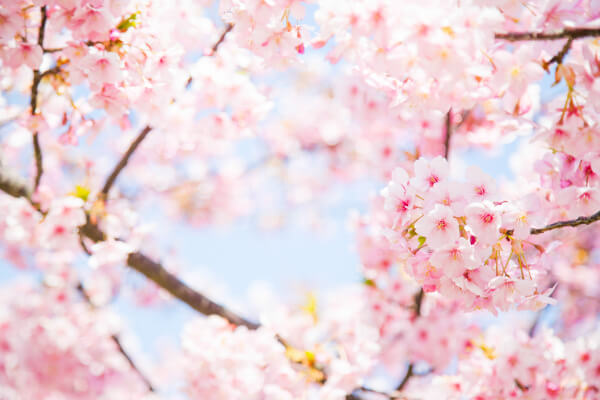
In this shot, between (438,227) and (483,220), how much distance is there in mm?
145

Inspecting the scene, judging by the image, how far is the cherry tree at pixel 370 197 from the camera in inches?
65.5

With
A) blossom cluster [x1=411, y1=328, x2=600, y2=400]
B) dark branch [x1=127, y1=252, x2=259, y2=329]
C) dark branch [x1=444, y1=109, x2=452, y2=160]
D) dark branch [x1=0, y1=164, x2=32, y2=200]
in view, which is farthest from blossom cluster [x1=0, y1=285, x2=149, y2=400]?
dark branch [x1=444, y1=109, x2=452, y2=160]

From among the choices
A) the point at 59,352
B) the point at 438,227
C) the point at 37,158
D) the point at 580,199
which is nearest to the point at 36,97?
the point at 37,158

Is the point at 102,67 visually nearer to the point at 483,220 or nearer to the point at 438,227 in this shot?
the point at 438,227

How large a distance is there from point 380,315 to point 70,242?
206 cm

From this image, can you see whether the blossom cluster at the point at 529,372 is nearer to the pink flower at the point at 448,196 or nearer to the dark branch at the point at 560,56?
the pink flower at the point at 448,196

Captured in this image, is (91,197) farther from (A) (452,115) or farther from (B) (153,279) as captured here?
(A) (452,115)

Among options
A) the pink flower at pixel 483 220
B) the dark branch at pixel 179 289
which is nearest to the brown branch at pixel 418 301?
the dark branch at pixel 179 289

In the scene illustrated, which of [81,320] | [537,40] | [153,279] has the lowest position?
[81,320]

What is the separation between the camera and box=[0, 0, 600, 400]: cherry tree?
1.66 metres

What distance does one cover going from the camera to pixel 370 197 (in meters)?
3.40

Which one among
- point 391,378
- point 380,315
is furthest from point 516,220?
A: point 391,378

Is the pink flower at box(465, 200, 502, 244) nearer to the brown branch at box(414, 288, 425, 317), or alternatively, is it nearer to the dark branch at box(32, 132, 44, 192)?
the brown branch at box(414, 288, 425, 317)

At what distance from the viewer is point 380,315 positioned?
3.24m
